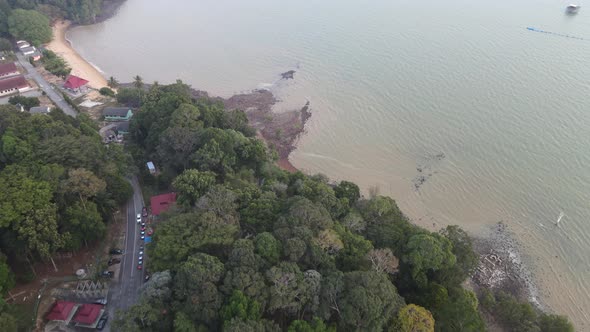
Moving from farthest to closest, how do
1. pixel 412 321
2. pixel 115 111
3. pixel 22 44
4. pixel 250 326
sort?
pixel 22 44, pixel 115 111, pixel 412 321, pixel 250 326

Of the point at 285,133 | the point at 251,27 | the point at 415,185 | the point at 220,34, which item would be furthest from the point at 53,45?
the point at 415,185

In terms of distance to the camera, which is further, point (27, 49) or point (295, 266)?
point (27, 49)

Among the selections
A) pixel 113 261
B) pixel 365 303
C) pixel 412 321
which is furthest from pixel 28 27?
pixel 412 321

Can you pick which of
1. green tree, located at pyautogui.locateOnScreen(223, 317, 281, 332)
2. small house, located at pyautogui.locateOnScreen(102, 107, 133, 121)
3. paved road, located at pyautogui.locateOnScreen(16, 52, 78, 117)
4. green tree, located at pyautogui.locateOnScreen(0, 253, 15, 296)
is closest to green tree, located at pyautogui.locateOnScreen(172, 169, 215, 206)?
green tree, located at pyautogui.locateOnScreen(0, 253, 15, 296)

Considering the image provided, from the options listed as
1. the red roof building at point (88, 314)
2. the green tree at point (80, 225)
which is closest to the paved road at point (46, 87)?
the green tree at point (80, 225)

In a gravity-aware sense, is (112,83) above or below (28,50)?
below

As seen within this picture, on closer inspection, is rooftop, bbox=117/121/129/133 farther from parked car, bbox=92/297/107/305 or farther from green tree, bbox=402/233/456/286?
green tree, bbox=402/233/456/286

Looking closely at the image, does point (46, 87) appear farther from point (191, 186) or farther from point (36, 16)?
point (191, 186)
